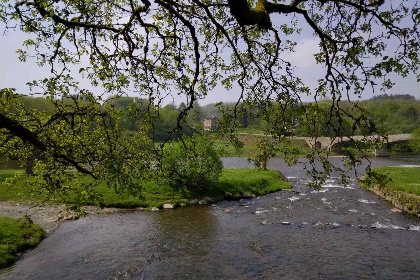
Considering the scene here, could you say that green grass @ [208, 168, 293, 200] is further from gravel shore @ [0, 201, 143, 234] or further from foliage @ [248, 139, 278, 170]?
foliage @ [248, 139, 278, 170]

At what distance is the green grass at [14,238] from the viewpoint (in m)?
15.7

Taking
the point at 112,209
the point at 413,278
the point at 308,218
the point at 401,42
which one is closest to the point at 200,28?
the point at 401,42

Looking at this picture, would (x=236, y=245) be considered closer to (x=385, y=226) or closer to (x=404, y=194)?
(x=385, y=226)

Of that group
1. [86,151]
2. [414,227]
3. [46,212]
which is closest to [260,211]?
[414,227]

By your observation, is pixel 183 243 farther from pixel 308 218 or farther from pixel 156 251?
pixel 308 218

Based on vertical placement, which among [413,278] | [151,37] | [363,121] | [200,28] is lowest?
[413,278]

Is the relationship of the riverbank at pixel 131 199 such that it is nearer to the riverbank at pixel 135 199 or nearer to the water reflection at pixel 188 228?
the riverbank at pixel 135 199

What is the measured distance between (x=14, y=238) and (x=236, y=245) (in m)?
12.4

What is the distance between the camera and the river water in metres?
14.0

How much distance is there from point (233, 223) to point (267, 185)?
45.6 feet

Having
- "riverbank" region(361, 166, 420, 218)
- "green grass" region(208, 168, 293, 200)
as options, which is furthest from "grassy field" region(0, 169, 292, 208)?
"riverbank" region(361, 166, 420, 218)

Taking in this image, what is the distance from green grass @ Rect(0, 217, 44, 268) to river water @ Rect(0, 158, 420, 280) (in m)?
0.63

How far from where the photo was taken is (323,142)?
93.6m

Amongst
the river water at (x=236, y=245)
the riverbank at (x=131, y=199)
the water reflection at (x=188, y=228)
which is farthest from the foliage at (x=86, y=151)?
the riverbank at (x=131, y=199)
